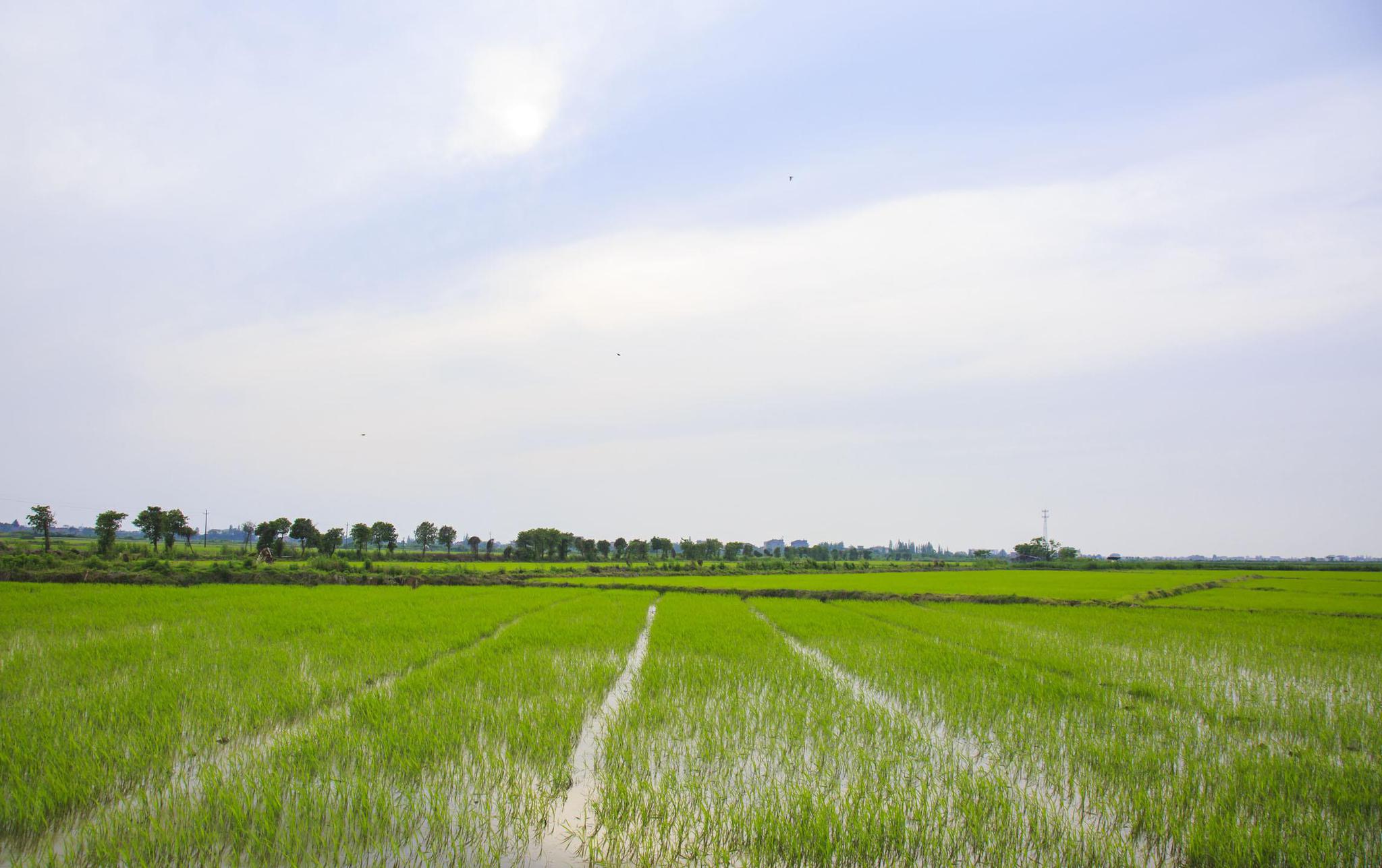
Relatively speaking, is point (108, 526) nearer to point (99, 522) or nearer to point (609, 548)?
point (99, 522)

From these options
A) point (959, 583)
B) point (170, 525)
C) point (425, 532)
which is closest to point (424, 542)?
point (425, 532)

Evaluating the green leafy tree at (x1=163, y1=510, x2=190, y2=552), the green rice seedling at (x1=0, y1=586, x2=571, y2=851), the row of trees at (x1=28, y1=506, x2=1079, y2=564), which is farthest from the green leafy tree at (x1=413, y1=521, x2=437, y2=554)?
the green rice seedling at (x1=0, y1=586, x2=571, y2=851)

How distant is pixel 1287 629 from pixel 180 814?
18.6 metres

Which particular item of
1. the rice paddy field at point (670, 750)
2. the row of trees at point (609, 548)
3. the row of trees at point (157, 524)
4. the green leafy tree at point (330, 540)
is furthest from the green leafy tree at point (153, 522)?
the rice paddy field at point (670, 750)

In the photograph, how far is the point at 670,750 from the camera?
481 cm

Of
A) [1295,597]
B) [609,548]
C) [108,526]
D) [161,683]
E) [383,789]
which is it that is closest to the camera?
[383,789]

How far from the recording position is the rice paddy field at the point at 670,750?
3234 mm

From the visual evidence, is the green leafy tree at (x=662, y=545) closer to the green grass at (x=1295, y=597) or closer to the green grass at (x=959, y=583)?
the green grass at (x=959, y=583)

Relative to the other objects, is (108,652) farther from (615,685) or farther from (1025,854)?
(1025,854)

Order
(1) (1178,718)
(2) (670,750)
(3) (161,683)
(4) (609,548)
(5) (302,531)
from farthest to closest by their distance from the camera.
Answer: (4) (609,548), (5) (302,531), (3) (161,683), (1) (1178,718), (2) (670,750)

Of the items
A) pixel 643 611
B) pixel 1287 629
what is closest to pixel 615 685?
pixel 643 611

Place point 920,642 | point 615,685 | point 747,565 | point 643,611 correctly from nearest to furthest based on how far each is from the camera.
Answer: point 615,685 < point 920,642 < point 643,611 < point 747,565

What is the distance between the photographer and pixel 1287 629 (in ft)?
42.2

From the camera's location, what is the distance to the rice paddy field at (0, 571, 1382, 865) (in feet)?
10.6
